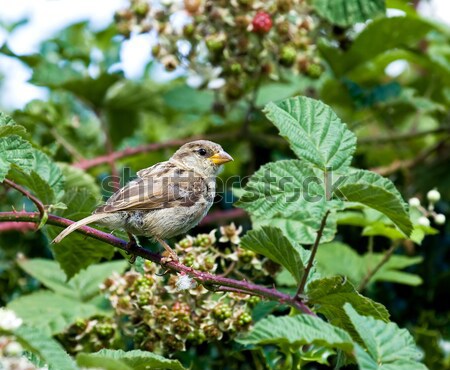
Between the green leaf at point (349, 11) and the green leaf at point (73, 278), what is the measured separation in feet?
5.35

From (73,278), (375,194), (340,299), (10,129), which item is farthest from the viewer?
(73,278)

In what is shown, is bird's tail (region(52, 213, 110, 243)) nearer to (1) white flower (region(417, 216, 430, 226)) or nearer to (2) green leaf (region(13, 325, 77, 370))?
(2) green leaf (region(13, 325, 77, 370))

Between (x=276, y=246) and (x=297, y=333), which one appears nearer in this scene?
(x=297, y=333)

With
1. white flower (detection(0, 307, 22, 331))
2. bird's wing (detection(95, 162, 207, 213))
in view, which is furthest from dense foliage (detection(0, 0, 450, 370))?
bird's wing (detection(95, 162, 207, 213))

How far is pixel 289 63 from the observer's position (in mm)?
4223

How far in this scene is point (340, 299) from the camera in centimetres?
257

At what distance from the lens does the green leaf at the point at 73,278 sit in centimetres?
387

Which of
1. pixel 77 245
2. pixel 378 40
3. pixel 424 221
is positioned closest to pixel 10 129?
pixel 77 245

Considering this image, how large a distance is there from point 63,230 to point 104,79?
A: 1.96 metres

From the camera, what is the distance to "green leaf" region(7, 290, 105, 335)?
3467 millimetres

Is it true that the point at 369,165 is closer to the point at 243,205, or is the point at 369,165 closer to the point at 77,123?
the point at 77,123

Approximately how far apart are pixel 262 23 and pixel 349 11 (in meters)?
0.47

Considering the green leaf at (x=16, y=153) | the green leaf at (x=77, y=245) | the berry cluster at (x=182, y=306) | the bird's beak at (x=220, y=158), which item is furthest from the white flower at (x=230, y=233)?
the green leaf at (x=16, y=153)

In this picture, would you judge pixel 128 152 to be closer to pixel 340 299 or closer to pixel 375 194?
pixel 340 299
